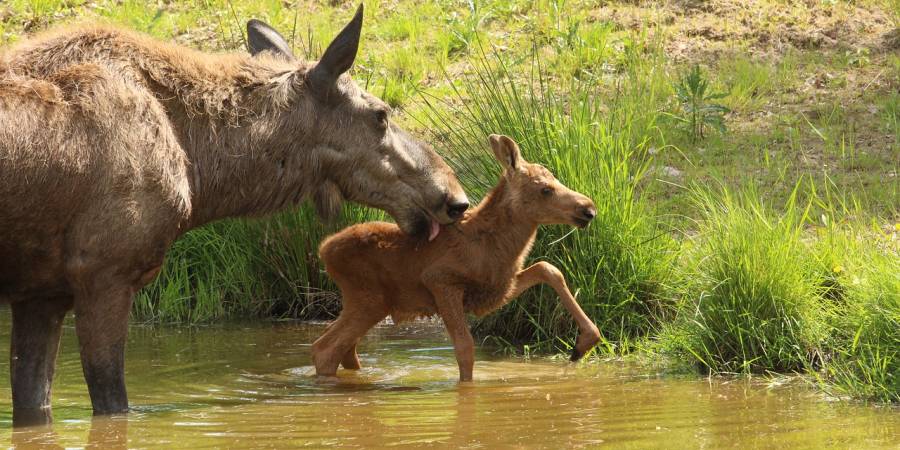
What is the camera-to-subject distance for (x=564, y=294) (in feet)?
26.3

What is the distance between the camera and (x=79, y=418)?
6.70 metres

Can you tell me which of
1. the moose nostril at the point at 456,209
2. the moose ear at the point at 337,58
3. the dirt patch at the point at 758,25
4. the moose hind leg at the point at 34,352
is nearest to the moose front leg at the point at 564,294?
the moose nostril at the point at 456,209

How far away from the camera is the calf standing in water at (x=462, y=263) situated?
8031 mm

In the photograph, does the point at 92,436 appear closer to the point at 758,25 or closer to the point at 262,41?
the point at 262,41

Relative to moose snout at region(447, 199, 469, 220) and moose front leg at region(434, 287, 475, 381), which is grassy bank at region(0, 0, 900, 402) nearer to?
moose front leg at region(434, 287, 475, 381)

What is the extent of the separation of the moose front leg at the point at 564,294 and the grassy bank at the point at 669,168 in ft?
1.34

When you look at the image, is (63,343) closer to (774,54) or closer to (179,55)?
(179,55)

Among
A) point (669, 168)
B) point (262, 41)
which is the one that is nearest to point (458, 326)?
point (262, 41)

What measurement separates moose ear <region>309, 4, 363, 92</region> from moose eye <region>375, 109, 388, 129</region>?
0.29 meters

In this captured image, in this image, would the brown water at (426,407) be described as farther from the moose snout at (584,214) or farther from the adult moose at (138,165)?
the moose snout at (584,214)

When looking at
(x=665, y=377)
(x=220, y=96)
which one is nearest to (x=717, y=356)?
(x=665, y=377)

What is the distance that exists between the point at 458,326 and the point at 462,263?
0.40 metres

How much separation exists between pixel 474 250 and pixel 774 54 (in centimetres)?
610

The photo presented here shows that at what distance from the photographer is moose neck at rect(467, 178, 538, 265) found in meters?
8.13
